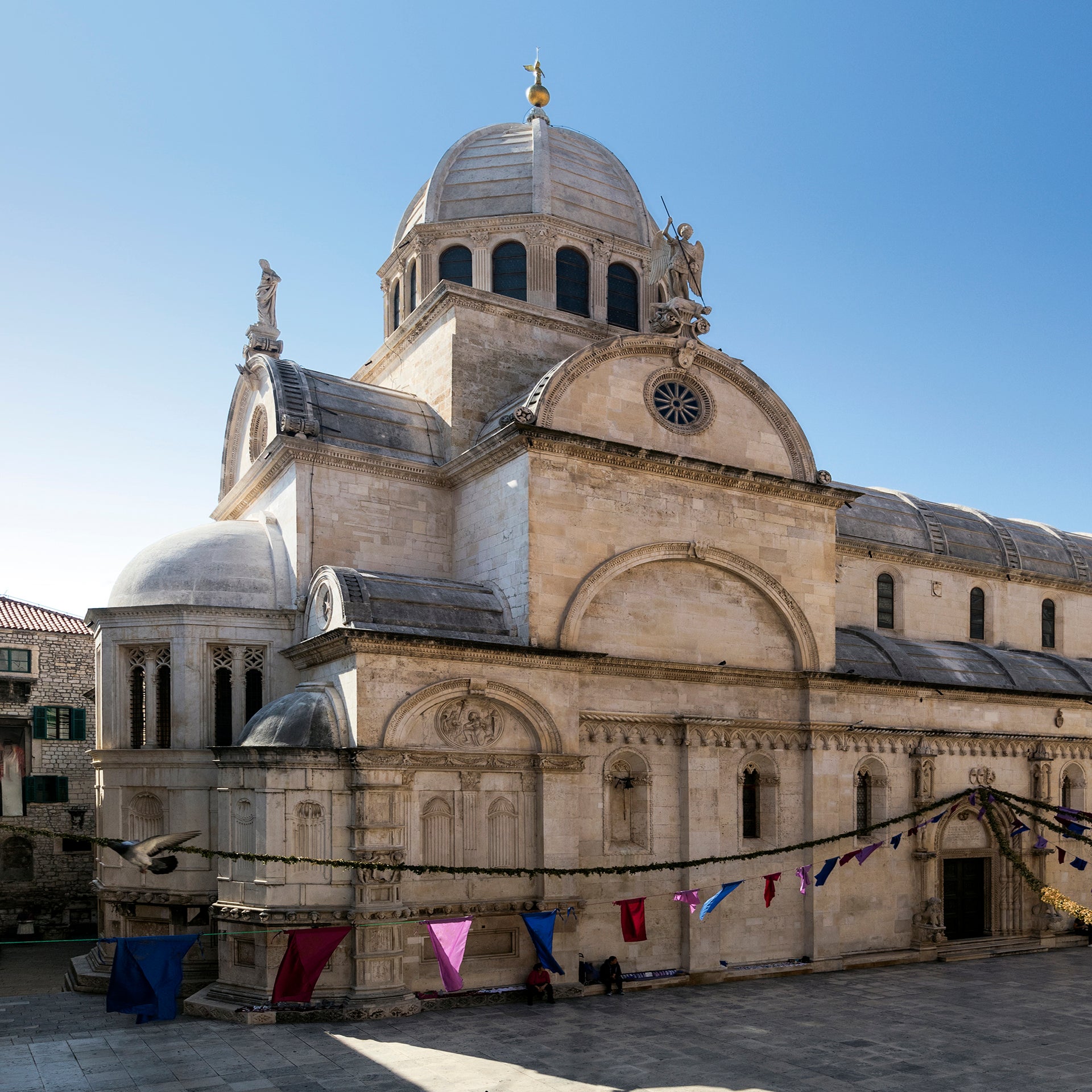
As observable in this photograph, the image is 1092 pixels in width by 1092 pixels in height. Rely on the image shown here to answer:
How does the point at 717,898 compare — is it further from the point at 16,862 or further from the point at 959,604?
the point at 16,862

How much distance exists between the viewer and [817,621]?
26.3 meters

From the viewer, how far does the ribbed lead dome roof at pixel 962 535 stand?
32156 mm

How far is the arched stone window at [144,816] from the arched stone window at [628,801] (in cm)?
936

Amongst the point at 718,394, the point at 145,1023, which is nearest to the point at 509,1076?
the point at 145,1023

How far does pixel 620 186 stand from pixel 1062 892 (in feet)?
75.5

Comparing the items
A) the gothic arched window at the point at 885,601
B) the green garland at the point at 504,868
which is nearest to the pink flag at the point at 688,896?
the green garland at the point at 504,868

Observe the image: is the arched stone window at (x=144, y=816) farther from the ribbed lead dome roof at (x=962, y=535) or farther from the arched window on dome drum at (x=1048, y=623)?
the arched window on dome drum at (x=1048, y=623)

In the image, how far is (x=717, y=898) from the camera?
71.8 ft

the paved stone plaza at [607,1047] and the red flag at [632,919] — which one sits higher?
the red flag at [632,919]

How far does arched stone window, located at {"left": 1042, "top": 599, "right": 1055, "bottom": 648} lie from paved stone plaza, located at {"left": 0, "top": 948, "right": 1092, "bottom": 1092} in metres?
15.6

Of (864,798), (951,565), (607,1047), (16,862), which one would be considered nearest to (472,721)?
(607,1047)

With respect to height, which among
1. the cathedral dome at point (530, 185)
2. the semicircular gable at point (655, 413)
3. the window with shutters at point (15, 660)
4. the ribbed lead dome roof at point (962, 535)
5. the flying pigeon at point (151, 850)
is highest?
the cathedral dome at point (530, 185)

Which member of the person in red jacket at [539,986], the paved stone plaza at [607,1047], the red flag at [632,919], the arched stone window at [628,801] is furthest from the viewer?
the arched stone window at [628,801]

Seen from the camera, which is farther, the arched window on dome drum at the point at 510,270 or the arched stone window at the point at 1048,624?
the arched stone window at the point at 1048,624
